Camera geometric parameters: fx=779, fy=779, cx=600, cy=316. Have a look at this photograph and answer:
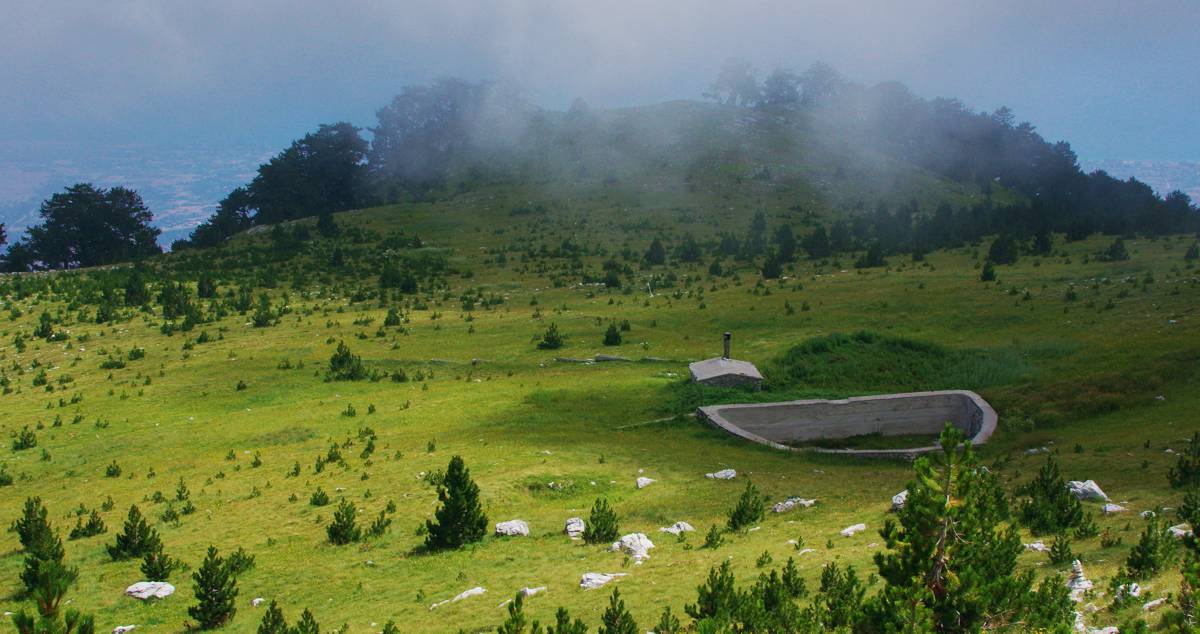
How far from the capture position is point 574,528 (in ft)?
49.2

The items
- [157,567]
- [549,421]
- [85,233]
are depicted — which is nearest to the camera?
[157,567]

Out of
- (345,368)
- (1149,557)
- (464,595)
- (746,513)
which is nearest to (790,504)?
(746,513)

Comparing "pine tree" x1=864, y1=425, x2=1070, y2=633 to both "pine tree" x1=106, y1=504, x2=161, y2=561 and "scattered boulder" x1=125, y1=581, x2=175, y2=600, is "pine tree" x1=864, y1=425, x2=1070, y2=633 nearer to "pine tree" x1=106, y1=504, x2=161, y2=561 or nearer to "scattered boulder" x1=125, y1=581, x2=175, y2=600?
"scattered boulder" x1=125, y1=581, x2=175, y2=600

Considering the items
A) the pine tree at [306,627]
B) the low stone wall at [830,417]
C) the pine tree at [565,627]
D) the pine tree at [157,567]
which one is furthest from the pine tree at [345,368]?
the pine tree at [565,627]

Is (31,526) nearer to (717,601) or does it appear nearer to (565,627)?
(565,627)

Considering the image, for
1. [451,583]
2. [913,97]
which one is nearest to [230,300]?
[451,583]

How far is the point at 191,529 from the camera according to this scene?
54.6 feet

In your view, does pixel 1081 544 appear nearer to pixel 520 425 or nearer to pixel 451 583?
pixel 451 583

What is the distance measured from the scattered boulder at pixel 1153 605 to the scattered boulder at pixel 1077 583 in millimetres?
664

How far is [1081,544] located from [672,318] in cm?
2928

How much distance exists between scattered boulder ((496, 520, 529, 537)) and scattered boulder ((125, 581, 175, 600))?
5772 mm

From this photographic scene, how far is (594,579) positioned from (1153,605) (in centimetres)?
726

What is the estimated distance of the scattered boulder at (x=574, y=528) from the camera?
14784mm

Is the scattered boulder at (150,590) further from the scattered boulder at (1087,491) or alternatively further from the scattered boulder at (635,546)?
the scattered boulder at (1087,491)
